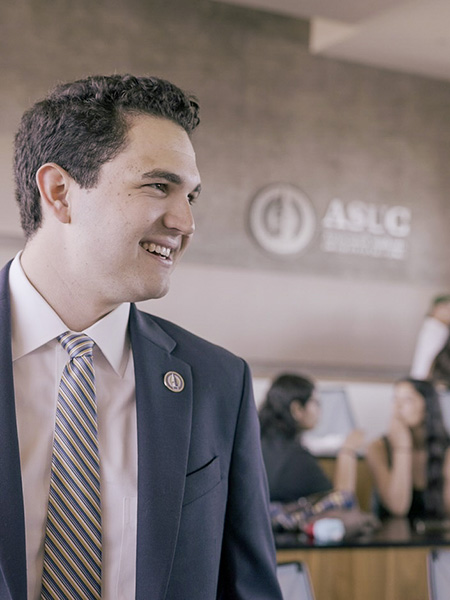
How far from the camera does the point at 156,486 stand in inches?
55.4

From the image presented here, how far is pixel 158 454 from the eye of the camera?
143 centimetres

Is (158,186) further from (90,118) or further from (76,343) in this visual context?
(76,343)

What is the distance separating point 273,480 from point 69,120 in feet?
10.4

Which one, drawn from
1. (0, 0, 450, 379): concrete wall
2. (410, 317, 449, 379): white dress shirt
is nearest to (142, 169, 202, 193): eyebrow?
(0, 0, 450, 379): concrete wall

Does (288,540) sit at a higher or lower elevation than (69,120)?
lower

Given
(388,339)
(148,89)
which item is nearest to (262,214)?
(388,339)

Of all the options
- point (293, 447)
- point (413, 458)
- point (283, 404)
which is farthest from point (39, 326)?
point (413, 458)

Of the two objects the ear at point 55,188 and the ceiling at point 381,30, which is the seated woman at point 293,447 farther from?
the ceiling at point 381,30

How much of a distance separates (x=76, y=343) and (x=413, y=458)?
153 inches

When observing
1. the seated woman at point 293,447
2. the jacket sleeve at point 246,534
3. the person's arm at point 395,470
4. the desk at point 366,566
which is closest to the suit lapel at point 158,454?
the jacket sleeve at point 246,534

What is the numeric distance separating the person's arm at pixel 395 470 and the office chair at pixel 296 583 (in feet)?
7.85

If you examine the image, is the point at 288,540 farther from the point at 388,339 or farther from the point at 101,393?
the point at 388,339

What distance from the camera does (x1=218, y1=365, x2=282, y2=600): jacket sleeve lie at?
1.54 meters

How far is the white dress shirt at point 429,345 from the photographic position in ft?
25.1
